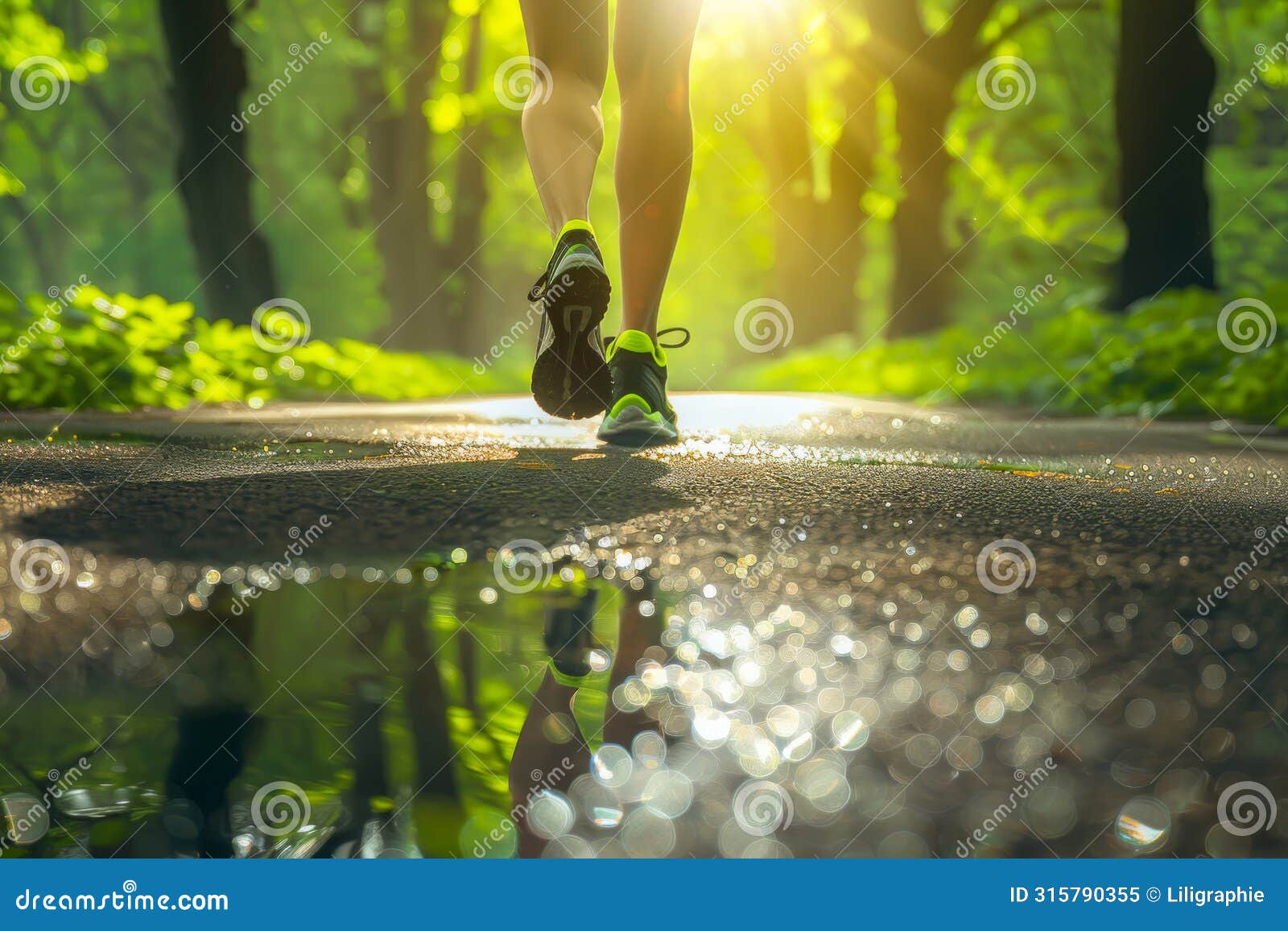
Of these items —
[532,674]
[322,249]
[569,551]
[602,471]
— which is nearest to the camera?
[532,674]

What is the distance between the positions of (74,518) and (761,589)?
1.47 meters

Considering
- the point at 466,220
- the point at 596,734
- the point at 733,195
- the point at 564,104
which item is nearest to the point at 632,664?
the point at 596,734

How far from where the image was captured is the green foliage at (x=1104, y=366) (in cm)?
795

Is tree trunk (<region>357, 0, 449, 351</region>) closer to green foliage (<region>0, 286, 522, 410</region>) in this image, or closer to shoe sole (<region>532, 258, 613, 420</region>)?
green foliage (<region>0, 286, 522, 410</region>)

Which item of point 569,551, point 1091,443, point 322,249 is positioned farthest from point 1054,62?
point 569,551

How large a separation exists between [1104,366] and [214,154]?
8.44 meters

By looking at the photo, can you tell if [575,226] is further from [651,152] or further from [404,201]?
[404,201]

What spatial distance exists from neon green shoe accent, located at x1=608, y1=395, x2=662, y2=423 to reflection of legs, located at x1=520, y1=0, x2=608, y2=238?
591 millimetres

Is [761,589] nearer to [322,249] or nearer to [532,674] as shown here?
[532,674]

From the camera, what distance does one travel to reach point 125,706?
1595mm

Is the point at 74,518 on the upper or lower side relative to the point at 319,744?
upper

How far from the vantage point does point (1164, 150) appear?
452 inches

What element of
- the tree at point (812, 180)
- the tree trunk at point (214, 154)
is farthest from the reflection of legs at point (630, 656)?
the tree at point (812, 180)

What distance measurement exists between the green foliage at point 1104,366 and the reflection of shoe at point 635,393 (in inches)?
168
